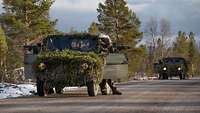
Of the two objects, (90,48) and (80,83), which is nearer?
(80,83)

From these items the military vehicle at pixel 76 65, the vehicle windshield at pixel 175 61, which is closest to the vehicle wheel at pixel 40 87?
the military vehicle at pixel 76 65

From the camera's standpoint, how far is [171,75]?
1836 inches

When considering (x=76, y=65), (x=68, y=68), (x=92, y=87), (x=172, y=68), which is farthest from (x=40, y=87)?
(x=172, y=68)

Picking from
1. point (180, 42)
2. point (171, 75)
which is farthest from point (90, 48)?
point (180, 42)

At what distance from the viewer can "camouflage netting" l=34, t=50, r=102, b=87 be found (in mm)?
18188

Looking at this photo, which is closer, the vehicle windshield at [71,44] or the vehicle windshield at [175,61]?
the vehicle windshield at [71,44]

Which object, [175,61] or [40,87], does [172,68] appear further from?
[40,87]

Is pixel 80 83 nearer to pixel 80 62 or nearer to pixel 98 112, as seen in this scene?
pixel 80 62

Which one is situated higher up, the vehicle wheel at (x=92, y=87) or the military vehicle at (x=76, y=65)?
the military vehicle at (x=76, y=65)

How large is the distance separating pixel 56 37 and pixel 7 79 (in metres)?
10.6

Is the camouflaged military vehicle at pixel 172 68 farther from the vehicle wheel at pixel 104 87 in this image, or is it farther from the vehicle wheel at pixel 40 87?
the vehicle wheel at pixel 40 87

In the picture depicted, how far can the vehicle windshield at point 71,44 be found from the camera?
20.0 m

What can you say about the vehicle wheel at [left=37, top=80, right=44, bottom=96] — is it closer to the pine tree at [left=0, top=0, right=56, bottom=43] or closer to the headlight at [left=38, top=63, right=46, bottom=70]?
the headlight at [left=38, top=63, right=46, bottom=70]

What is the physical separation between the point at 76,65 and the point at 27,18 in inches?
1577
